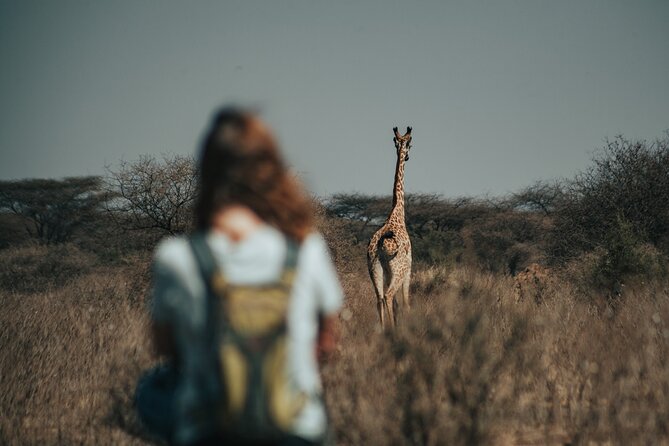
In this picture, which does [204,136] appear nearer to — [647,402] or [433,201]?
[647,402]

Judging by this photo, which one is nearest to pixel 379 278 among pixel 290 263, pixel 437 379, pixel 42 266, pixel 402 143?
pixel 402 143

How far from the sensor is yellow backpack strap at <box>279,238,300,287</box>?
1.71 meters

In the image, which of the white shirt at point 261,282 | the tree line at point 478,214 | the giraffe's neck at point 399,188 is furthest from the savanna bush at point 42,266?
the white shirt at point 261,282

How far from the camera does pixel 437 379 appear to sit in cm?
363

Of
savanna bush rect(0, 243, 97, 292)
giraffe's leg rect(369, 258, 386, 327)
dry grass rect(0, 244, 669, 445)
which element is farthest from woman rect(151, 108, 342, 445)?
savanna bush rect(0, 243, 97, 292)

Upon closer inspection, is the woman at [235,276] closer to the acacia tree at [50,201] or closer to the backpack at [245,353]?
the backpack at [245,353]

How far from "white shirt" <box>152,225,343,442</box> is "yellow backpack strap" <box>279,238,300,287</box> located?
0.04 ft

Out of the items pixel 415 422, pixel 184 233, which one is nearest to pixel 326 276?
pixel 415 422

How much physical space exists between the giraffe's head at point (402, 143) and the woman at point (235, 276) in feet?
24.9

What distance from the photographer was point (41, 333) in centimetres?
678

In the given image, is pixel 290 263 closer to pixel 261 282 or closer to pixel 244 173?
pixel 261 282

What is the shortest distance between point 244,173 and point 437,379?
7.45ft

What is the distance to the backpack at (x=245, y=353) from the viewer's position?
5.42ft

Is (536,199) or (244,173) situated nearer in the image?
(244,173)
